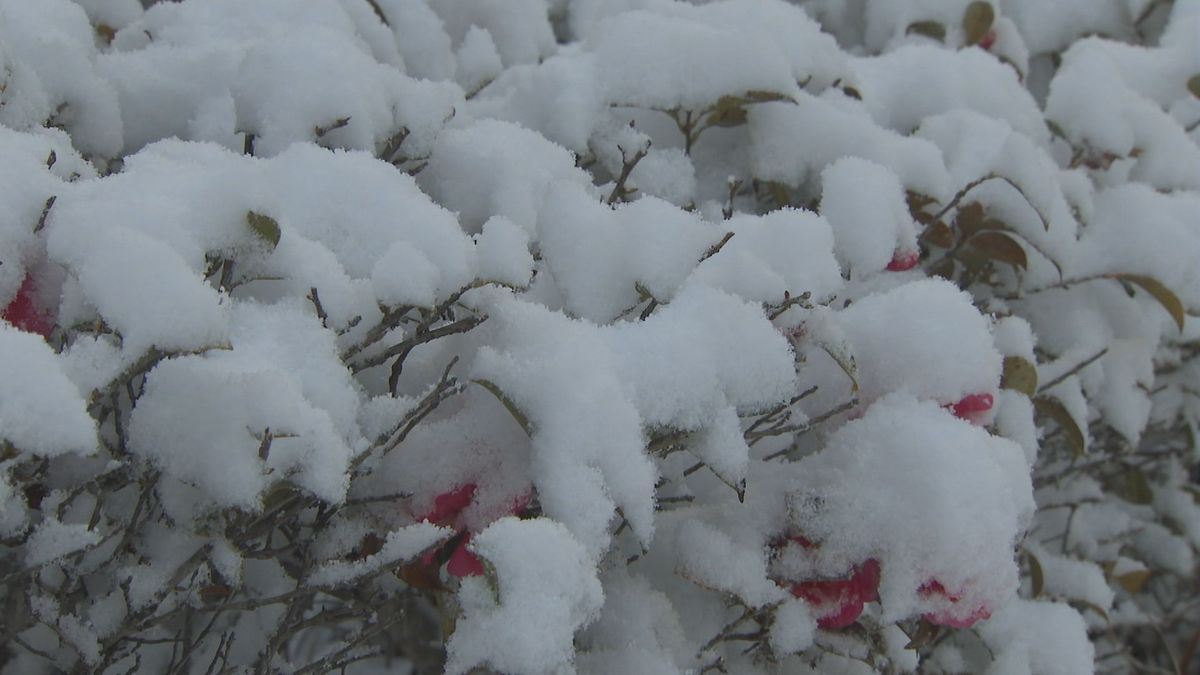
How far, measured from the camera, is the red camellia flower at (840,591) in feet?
3.77

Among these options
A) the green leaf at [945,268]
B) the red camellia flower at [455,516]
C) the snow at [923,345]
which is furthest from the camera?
the green leaf at [945,268]

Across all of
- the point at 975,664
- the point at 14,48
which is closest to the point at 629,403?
the point at 14,48

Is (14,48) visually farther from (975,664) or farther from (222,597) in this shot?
(975,664)

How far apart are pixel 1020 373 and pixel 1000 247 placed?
0.23 m

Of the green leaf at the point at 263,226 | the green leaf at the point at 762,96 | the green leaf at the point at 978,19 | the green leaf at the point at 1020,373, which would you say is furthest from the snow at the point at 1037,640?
the green leaf at the point at 263,226

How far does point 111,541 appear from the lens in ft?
3.37

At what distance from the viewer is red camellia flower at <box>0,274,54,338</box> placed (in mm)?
944

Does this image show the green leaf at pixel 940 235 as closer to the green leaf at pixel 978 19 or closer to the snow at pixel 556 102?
the snow at pixel 556 102

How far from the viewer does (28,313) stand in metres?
0.96

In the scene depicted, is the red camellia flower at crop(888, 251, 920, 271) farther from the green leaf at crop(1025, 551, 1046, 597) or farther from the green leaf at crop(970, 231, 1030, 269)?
the green leaf at crop(1025, 551, 1046, 597)

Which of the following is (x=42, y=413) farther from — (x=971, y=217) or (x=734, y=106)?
(x=971, y=217)

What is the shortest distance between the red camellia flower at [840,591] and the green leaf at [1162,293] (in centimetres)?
73

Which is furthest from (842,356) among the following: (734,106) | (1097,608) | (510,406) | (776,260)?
(1097,608)

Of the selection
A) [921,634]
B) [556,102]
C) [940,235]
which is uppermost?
[556,102]
